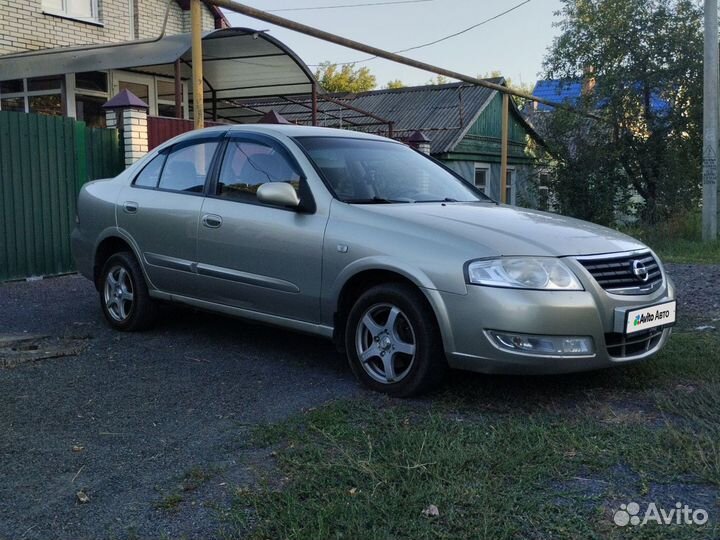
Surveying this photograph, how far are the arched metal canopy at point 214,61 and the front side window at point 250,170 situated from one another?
20.8 feet

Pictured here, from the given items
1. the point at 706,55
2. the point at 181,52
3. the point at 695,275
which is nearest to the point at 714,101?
the point at 706,55

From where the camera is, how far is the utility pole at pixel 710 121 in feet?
44.5

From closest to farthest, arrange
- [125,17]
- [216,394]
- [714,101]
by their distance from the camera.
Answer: [216,394] < [714,101] < [125,17]

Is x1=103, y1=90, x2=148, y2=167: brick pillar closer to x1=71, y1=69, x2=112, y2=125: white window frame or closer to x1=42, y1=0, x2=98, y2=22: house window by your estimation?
x1=71, y1=69, x2=112, y2=125: white window frame

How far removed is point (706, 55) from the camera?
13648 mm

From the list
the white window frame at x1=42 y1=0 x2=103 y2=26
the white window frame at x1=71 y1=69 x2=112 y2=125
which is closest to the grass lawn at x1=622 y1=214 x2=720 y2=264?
the white window frame at x1=71 y1=69 x2=112 y2=125

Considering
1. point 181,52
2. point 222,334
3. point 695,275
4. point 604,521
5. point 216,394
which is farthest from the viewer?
point 181,52

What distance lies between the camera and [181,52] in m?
11.5

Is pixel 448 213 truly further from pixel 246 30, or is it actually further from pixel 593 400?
pixel 246 30

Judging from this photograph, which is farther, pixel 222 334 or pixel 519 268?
pixel 222 334

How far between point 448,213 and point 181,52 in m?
7.86

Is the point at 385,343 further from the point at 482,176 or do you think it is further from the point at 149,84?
the point at 482,176

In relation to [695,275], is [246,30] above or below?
above

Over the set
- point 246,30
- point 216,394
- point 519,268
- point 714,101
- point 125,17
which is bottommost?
point 216,394
